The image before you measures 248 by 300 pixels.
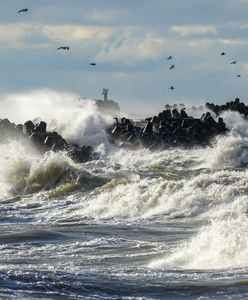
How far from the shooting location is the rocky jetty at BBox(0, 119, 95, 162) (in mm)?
46125

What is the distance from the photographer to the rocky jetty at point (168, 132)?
51969 mm

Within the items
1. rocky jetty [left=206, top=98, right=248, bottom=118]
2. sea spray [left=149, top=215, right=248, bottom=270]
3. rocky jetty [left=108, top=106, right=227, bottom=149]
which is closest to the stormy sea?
sea spray [left=149, top=215, right=248, bottom=270]

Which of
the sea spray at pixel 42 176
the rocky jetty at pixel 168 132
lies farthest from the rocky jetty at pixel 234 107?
the sea spray at pixel 42 176

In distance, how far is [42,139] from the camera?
4831 centimetres

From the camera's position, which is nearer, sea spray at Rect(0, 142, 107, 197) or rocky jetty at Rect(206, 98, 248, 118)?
sea spray at Rect(0, 142, 107, 197)

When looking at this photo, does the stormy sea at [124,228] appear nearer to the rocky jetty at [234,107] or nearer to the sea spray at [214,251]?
the sea spray at [214,251]

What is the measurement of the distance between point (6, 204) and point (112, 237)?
11.0 meters

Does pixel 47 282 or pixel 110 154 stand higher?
pixel 110 154

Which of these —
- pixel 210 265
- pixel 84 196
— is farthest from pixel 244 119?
pixel 210 265

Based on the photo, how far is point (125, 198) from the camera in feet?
92.4

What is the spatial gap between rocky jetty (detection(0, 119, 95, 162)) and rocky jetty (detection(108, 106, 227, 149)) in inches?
139

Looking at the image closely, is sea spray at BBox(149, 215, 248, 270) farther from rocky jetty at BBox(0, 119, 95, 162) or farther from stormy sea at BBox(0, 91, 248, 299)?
rocky jetty at BBox(0, 119, 95, 162)

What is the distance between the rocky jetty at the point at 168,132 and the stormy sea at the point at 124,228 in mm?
3666

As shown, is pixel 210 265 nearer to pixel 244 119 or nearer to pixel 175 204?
pixel 175 204
